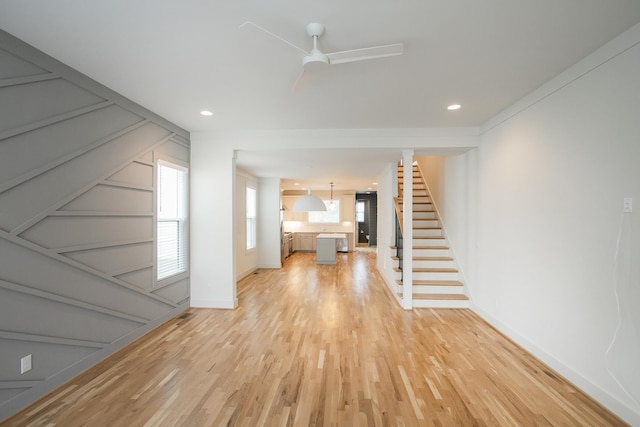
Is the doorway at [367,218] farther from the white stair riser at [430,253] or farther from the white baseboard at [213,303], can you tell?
the white baseboard at [213,303]

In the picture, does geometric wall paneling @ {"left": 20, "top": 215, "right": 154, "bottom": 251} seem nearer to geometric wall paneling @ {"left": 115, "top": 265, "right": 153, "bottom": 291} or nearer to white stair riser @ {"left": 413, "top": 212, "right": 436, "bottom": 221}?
geometric wall paneling @ {"left": 115, "top": 265, "right": 153, "bottom": 291}

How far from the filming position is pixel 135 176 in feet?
10.7

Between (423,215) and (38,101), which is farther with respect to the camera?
(423,215)

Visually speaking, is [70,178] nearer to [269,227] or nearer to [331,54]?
[331,54]

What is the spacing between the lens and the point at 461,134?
13.6ft

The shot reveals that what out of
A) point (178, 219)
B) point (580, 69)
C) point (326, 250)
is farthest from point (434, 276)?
point (178, 219)

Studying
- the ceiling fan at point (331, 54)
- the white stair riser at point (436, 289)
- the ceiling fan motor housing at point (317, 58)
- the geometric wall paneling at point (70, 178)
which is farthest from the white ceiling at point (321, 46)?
the white stair riser at point (436, 289)

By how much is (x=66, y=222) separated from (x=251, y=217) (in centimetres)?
490

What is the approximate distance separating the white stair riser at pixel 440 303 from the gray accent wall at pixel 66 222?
3.77 metres

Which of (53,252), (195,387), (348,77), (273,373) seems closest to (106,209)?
(53,252)

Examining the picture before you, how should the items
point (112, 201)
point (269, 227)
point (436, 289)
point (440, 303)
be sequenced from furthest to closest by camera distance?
point (269, 227), point (436, 289), point (440, 303), point (112, 201)

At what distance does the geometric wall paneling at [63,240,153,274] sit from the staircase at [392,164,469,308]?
360 centimetres

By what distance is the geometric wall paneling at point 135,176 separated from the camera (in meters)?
3.03

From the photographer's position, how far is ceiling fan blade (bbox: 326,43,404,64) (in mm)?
1771
